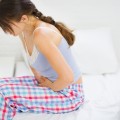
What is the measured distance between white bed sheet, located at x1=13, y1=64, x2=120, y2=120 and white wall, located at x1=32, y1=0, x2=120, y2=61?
0.53 metres

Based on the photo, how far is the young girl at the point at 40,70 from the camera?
123 cm

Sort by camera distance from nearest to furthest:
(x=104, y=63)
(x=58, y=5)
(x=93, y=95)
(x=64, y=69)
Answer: (x=64, y=69), (x=93, y=95), (x=104, y=63), (x=58, y=5)

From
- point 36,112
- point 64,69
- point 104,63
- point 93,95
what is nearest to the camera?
point 64,69

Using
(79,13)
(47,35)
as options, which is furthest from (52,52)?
(79,13)

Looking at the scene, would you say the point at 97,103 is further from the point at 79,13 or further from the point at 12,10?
the point at 79,13

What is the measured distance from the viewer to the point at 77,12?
2.23m

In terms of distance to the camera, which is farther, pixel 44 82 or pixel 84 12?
pixel 84 12

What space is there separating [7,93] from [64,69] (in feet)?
1.01

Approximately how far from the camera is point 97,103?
151cm

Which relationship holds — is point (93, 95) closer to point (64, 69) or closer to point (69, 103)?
point (69, 103)

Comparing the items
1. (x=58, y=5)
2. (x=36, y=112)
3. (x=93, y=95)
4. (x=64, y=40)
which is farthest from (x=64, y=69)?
(x=58, y=5)

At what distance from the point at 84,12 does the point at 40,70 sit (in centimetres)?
97

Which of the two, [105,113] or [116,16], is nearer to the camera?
[105,113]

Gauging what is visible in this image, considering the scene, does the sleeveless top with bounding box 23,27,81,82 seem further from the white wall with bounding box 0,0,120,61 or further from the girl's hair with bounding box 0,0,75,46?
the white wall with bounding box 0,0,120,61
